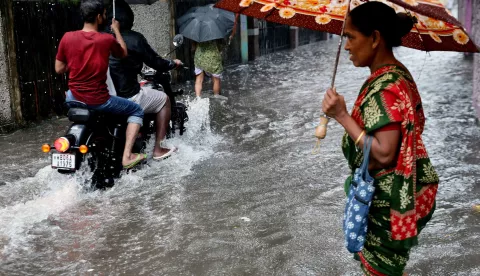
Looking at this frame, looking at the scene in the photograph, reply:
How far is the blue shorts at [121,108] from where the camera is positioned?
561 cm

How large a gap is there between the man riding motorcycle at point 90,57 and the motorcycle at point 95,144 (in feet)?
0.43

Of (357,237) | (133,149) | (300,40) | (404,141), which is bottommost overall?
(300,40)

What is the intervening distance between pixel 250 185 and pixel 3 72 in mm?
4445

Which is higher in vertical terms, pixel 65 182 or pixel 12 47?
pixel 12 47

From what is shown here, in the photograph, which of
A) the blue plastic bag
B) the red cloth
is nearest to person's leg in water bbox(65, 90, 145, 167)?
the blue plastic bag

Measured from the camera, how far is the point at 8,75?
834cm

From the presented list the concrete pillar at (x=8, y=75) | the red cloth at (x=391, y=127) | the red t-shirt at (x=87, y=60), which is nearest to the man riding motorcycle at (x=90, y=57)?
the red t-shirt at (x=87, y=60)

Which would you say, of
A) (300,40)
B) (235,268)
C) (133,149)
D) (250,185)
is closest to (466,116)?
(250,185)

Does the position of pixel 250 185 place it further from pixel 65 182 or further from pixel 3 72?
pixel 3 72

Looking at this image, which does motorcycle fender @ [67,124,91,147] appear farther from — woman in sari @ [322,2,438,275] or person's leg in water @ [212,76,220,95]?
person's leg in water @ [212,76,220,95]

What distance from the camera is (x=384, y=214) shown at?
2.60 meters

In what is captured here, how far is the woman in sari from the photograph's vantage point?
2473mm

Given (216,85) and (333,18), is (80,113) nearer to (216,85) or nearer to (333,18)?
(333,18)

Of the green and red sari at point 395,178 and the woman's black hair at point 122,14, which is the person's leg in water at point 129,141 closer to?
the woman's black hair at point 122,14
